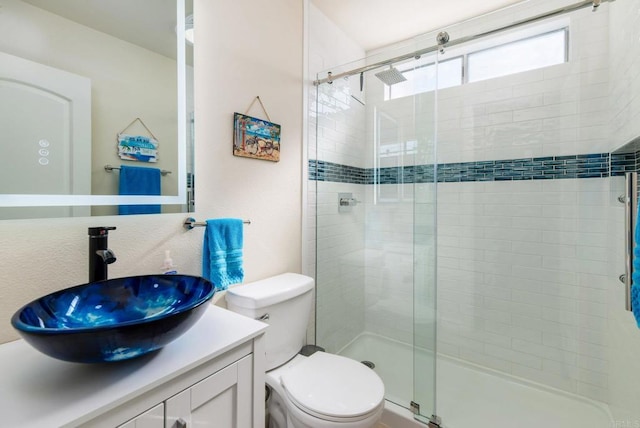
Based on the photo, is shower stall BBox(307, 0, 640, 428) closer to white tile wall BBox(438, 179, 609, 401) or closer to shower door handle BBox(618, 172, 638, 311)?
white tile wall BBox(438, 179, 609, 401)

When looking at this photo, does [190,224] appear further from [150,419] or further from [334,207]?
[334,207]

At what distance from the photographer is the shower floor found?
1.60m

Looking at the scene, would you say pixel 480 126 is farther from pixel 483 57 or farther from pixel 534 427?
pixel 534 427

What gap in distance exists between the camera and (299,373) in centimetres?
133

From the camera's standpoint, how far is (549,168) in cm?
183

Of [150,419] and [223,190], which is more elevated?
[223,190]

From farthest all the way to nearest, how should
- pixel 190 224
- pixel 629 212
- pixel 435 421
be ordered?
pixel 435 421 → pixel 190 224 → pixel 629 212

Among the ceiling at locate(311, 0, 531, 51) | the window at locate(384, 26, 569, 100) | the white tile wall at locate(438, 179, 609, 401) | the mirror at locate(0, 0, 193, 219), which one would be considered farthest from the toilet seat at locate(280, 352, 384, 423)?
the ceiling at locate(311, 0, 531, 51)

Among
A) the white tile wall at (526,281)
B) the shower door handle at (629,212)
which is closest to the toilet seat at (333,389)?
the shower door handle at (629,212)

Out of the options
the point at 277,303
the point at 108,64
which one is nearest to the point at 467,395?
the point at 277,303

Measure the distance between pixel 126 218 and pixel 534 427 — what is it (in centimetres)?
227

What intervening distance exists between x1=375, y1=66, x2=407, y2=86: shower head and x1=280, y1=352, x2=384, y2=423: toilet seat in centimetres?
179

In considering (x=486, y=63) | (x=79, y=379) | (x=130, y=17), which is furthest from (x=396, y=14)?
(x=79, y=379)

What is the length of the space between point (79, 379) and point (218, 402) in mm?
335
